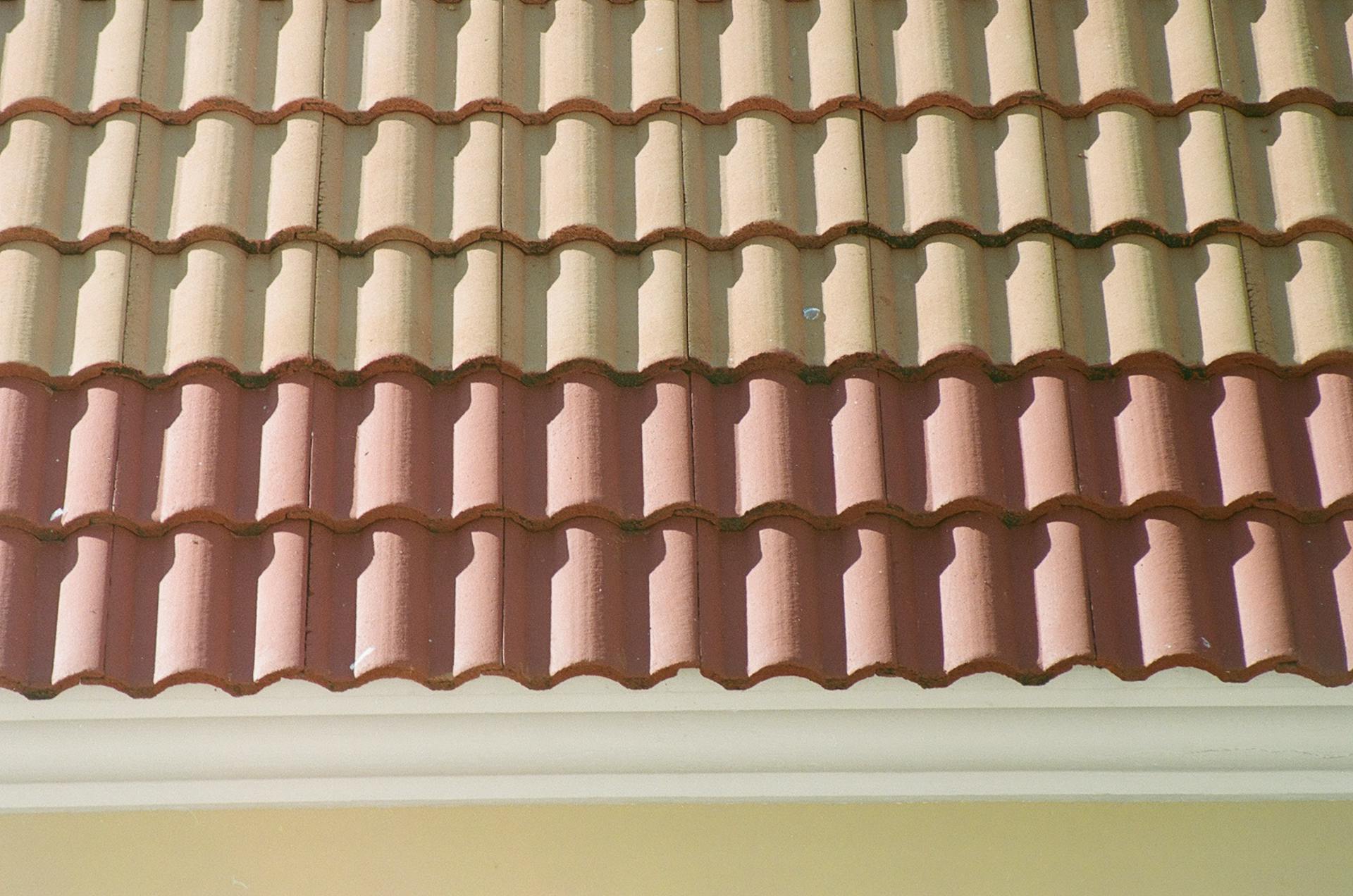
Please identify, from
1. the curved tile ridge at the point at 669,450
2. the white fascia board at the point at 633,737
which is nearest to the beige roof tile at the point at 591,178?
the curved tile ridge at the point at 669,450

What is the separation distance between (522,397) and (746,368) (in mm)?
388

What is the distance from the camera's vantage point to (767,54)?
2.81m

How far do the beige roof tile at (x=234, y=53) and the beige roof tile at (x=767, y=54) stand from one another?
0.71 m

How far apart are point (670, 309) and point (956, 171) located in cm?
59

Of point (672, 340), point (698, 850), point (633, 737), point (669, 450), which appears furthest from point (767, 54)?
point (698, 850)

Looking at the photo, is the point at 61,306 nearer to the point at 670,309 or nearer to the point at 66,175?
the point at 66,175

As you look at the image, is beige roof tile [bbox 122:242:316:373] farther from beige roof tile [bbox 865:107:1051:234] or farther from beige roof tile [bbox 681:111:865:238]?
beige roof tile [bbox 865:107:1051:234]

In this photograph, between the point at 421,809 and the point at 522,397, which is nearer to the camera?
the point at 522,397

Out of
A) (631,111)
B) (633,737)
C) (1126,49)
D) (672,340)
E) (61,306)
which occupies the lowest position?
(633,737)

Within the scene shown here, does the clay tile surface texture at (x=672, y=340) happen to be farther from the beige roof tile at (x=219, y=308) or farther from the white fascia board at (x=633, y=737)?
the white fascia board at (x=633, y=737)

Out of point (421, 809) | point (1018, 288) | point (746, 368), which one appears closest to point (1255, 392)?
point (1018, 288)

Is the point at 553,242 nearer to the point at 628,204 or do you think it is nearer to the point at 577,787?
the point at 628,204

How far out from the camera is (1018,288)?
262 centimetres

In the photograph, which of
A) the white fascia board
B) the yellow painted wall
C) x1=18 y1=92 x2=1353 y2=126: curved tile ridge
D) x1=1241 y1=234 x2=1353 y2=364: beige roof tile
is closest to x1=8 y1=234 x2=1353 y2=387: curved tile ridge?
x1=1241 y1=234 x2=1353 y2=364: beige roof tile
